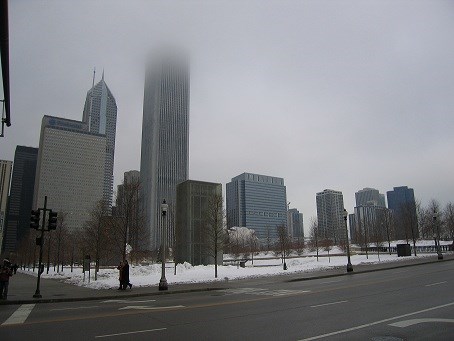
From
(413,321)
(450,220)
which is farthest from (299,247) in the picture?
(413,321)

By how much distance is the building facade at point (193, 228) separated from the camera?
49438 mm

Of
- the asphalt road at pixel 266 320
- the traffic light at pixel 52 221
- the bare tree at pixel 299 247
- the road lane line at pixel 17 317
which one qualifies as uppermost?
the traffic light at pixel 52 221

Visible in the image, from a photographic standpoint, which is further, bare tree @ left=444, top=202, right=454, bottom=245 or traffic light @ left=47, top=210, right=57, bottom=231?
bare tree @ left=444, top=202, right=454, bottom=245

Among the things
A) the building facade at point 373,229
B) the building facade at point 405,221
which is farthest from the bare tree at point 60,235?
the building facade at point 405,221

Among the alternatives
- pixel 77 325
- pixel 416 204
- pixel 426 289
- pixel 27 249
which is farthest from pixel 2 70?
pixel 27 249

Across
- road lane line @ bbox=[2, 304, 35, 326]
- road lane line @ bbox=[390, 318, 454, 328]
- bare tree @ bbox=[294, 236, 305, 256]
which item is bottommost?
road lane line @ bbox=[2, 304, 35, 326]

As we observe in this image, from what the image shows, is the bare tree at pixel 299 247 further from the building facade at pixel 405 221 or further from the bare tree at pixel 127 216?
the bare tree at pixel 127 216

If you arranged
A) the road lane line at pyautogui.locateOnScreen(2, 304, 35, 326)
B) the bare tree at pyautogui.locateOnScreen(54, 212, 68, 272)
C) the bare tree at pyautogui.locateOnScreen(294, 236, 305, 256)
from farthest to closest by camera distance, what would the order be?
the bare tree at pyautogui.locateOnScreen(294, 236, 305, 256), the bare tree at pyautogui.locateOnScreen(54, 212, 68, 272), the road lane line at pyautogui.locateOnScreen(2, 304, 35, 326)

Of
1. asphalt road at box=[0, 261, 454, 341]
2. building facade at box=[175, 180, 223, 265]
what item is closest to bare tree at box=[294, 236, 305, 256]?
building facade at box=[175, 180, 223, 265]

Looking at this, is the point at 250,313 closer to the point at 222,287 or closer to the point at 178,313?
the point at 178,313

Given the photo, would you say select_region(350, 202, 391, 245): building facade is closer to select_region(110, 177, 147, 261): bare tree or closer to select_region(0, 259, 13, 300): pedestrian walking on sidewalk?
select_region(110, 177, 147, 261): bare tree

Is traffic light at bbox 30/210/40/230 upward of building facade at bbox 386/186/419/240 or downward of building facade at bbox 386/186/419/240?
downward

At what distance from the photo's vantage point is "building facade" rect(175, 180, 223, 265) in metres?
49.4

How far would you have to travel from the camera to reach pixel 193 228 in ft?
164
